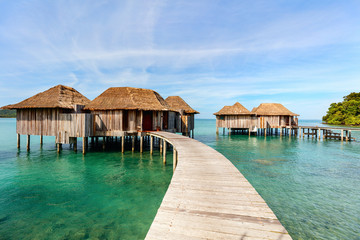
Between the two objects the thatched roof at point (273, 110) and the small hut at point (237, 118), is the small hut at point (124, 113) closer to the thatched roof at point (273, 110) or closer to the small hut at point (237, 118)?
the small hut at point (237, 118)

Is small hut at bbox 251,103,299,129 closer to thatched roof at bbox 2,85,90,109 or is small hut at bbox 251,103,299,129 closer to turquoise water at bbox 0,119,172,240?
turquoise water at bbox 0,119,172,240

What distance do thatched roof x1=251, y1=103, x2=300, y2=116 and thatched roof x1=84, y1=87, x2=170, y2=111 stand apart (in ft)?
80.3

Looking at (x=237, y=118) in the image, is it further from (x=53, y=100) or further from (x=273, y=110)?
(x=53, y=100)

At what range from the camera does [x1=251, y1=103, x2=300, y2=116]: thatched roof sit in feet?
118

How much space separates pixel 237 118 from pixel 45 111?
31006 millimetres

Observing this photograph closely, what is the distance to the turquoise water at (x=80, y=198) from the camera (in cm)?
614

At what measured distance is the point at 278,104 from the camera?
127 ft

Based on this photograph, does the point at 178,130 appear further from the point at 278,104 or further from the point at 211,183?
the point at 278,104

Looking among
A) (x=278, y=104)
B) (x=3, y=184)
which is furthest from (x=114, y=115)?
(x=278, y=104)

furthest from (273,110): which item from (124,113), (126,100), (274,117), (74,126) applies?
(74,126)

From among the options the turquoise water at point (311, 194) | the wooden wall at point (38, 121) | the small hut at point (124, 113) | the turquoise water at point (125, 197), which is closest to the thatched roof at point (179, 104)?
the small hut at point (124, 113)

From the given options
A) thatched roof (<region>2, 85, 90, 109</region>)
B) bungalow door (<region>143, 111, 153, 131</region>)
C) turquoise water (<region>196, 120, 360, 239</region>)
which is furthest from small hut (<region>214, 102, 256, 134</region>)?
thatched roof (<region>2, 85, 90, 109</region>)

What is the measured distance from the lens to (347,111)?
61031 mm

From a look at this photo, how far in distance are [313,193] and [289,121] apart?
3224 centimetres
